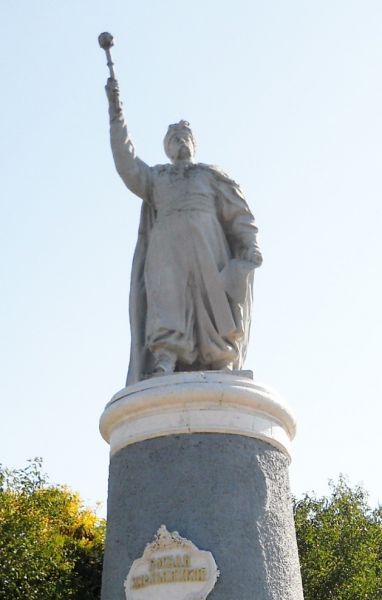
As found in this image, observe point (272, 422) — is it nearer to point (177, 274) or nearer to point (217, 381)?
point (217, 381)

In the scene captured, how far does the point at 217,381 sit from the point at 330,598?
16294mm

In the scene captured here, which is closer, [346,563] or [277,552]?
[277,552]

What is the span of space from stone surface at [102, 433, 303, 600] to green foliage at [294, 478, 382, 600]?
1575cm

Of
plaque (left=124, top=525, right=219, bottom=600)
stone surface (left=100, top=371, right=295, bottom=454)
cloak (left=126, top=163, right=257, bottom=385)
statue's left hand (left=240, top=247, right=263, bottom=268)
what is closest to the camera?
plaque (left=124, top=525, right=219, bottom=600)

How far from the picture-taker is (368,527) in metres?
23.5

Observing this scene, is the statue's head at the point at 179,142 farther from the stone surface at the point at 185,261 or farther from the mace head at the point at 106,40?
the mace head at the point at 106,40

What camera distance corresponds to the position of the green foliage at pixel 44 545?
64.0 ft

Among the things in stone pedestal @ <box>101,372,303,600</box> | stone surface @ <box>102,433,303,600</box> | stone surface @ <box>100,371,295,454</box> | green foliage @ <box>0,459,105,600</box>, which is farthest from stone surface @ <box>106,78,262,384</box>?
green foliage @ <box>0,459,105,600</box>

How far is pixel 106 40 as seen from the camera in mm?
8031

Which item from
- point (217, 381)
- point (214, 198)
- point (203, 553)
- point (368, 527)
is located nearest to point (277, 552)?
point (203, 553)

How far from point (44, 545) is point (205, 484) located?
14852mm

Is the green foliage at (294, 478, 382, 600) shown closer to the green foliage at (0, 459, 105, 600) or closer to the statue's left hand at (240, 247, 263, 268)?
the green foliage at (0, 459, 105, 600)

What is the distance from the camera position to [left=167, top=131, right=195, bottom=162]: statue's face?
8289 mm

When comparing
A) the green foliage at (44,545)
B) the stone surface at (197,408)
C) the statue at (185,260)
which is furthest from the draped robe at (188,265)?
the green foliage at (44,545)
